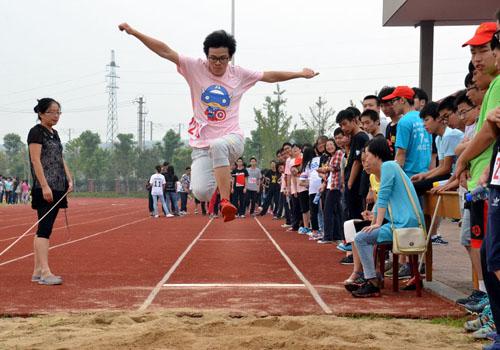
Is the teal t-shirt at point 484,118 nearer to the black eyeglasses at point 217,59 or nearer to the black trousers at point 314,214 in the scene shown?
the black eyeglasses at point 217,59

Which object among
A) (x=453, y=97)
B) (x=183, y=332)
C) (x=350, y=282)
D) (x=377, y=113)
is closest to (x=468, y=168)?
(x=453, y=97)

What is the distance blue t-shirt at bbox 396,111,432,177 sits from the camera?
5.82 m

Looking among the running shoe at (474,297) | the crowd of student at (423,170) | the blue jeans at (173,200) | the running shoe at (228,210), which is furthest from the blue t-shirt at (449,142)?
the blue jeans at (173,200)

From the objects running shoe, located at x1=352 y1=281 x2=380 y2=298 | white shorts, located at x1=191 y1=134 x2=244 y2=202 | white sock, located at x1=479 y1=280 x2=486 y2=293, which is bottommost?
running shoe, located at x1=352 y1=281 x2=380 y2=298

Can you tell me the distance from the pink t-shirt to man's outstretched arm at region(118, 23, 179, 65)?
0.25 feet

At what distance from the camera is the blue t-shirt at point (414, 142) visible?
5.82m

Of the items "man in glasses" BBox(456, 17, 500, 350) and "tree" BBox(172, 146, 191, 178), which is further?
"tree" BBox(172, 146, 191, 178)

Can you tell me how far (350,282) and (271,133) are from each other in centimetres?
3552

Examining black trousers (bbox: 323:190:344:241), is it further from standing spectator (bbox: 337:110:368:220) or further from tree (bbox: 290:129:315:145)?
tree (bbox: 290:129:315:145)

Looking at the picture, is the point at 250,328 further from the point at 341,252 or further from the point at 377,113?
the point at 341,252

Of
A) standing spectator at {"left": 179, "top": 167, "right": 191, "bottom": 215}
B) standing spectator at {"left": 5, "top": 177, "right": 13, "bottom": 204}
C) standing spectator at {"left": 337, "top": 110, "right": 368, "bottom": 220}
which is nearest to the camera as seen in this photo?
standing spectator at {"left": 337, "top": 110, "right": 368, "bottom": 220}

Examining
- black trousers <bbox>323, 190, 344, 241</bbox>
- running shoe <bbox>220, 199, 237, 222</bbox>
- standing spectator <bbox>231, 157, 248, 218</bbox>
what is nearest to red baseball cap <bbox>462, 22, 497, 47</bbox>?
running shoe <bbox>220, 199, 237, 222</bbox>

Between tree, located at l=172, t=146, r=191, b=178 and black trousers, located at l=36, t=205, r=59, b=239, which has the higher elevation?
tree, located at l=172, t=146, r=191, b=178

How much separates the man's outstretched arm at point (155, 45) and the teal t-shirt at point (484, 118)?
2.79m
